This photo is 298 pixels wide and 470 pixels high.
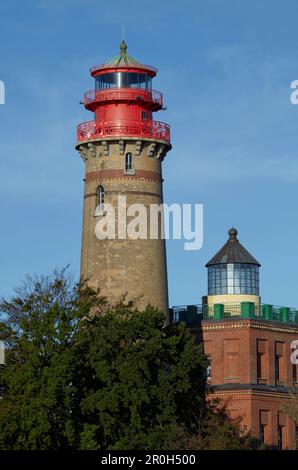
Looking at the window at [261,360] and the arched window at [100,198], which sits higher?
the arched window at [100,198]

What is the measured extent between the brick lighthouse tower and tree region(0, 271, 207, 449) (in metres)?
4.91

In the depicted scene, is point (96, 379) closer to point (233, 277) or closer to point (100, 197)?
point (100, 197)

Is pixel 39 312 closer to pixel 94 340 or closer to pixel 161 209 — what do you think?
pixel 94 340

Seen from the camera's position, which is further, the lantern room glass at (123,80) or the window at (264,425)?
the window at (264,425)

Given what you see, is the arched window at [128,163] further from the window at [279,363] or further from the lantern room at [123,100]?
the window at [279,363]

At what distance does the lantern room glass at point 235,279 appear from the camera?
107625 millimetres

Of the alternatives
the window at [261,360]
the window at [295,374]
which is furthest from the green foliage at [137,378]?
the window at [295,374]

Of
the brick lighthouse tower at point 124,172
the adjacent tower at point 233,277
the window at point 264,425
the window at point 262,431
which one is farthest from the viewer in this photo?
the adjacent tower at point 233,277

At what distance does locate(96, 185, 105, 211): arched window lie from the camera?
97812 mm

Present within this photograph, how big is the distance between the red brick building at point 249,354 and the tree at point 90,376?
10334mm

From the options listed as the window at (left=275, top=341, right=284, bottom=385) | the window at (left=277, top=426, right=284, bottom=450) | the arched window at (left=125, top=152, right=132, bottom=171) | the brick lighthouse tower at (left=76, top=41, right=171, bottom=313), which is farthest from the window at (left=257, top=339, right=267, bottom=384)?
the arched window at (left=125, top=152, right=132, bottom=171)

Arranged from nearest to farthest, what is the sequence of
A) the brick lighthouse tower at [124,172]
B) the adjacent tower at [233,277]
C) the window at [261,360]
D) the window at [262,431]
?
the brick lighthouse tower at [124,172] < the window at [262,431] < the window at [261,360] < the adjacent tower at [233,277]

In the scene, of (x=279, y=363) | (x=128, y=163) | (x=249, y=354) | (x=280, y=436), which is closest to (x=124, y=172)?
(x=128, y=163)

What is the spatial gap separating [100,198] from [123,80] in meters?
6.74
